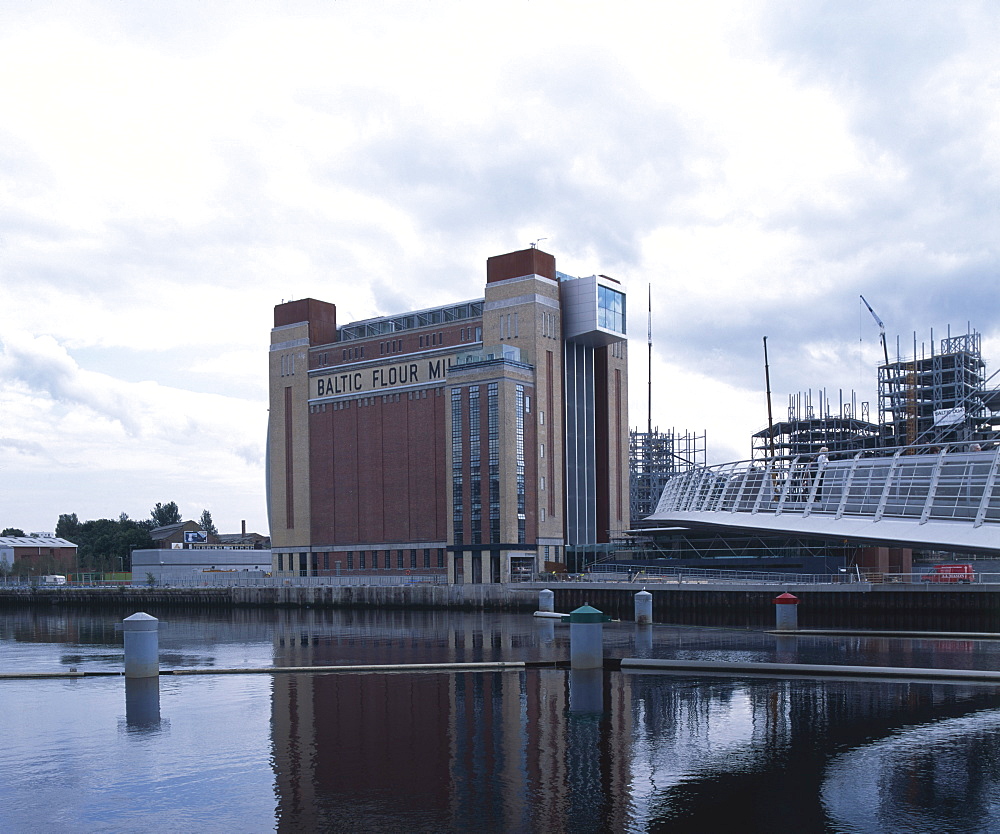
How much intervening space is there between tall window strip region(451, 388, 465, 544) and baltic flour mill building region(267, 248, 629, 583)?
0.63 ft

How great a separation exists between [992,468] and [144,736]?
55139 millimetres

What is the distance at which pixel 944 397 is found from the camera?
391 feet

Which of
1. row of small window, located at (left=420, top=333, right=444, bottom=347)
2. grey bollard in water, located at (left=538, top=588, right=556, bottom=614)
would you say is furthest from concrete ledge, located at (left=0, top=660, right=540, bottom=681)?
row of small window, located at (left=420, top=333, right=444, bottom=347)

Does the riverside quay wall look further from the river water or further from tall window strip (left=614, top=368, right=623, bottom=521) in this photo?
tall window strip (left=614, top=368, right=623, bottom=521)

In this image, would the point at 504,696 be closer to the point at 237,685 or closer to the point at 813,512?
the point at 237,685

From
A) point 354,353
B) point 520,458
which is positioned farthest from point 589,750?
point 354,353

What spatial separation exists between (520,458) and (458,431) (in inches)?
295

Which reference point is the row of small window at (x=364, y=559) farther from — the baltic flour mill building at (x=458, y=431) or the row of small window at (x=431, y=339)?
the row of small window at (x=431, y=339)

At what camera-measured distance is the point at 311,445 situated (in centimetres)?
12862

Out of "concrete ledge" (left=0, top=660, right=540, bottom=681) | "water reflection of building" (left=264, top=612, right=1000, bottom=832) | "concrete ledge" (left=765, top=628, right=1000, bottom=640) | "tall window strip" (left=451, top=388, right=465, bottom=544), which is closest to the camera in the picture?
"water reflection of building" (left=264, top=612, right=1000, bottom=832)

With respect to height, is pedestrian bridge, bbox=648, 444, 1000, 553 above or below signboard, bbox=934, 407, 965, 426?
below

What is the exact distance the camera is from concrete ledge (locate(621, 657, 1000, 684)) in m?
25.6

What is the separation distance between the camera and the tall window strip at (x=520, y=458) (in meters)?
104

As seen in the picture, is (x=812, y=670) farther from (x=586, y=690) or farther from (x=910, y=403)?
(x=910, y=403)
